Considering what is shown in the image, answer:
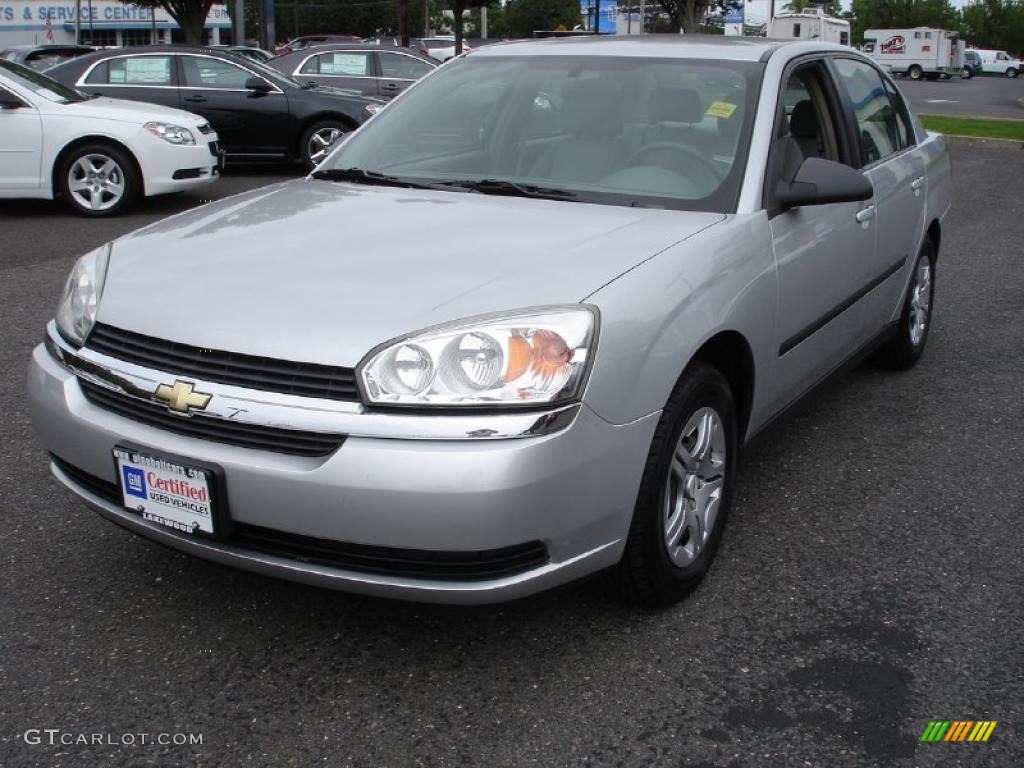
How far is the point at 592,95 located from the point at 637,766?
7.66 ft

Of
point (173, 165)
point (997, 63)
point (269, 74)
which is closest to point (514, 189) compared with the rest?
point (173, 165)

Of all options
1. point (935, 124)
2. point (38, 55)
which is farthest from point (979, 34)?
point (38, 55)

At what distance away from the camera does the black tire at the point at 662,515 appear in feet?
9.30

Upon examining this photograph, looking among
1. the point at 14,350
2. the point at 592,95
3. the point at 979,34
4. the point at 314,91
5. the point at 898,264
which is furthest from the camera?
the point at 979,34

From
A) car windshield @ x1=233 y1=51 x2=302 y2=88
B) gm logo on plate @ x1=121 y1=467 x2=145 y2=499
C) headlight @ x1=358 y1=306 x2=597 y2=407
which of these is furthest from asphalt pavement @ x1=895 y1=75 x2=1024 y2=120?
gm logo on plate @ x1=121 y1=467 x2=145 y2=499

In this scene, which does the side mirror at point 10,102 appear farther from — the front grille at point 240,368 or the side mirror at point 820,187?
the side mirror at point 820,187

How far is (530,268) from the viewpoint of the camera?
2.89 metres

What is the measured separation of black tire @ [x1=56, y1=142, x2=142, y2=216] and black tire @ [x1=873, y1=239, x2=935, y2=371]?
23.1ft

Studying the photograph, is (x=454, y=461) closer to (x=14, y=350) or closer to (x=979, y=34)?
(x=14, y=350)

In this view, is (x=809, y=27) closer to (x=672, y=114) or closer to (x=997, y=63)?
(x=997, y=63)

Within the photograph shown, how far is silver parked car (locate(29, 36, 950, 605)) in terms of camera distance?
2.51 m

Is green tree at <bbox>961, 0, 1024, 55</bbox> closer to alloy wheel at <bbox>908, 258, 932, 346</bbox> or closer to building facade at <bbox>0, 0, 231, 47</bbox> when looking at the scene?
building facade at <bbox>0, 0, 231, 47</bbox>

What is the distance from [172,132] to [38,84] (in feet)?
4.19

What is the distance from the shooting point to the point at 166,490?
268 cm
